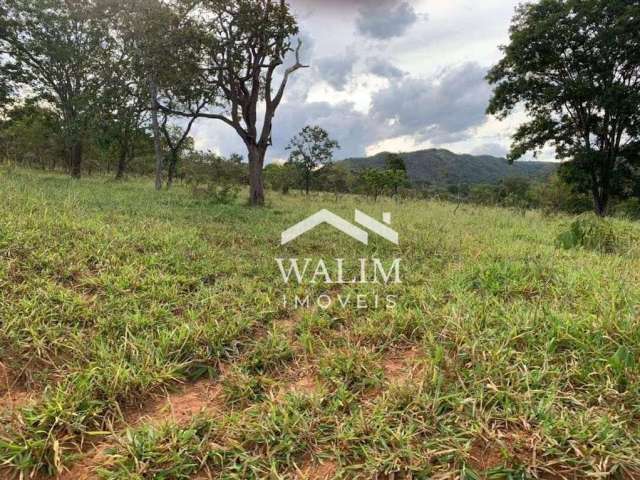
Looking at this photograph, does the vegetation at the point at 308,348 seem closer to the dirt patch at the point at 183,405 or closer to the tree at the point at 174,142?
the dirt patch at the point at 183,405

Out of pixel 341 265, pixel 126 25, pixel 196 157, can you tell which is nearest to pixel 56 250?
pixel 341 265

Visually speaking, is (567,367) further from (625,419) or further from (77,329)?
(77,329)

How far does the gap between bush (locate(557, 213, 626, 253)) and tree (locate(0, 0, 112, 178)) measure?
1540cm

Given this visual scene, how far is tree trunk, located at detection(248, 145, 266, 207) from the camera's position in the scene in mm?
11094

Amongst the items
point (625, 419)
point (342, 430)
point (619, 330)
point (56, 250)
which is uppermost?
point (56, 250)

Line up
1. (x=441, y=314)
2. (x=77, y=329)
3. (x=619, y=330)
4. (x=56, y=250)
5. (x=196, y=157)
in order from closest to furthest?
(x=619, y=330)
(x=77, y=329)
(x=441, y=314)
(x=56, y=250)
(x=196, y=157)

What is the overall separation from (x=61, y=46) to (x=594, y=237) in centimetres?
1955

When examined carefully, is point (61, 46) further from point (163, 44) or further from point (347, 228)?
point (347, 228)

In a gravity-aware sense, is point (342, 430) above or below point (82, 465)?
above

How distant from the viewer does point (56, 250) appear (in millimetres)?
3674

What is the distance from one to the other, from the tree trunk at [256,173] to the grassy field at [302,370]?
282 inches

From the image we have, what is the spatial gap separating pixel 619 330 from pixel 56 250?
5370 mm

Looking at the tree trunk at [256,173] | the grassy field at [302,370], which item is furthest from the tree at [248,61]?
the grassy field at [302,370]

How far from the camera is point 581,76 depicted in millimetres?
12789
